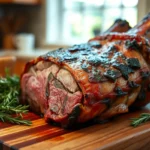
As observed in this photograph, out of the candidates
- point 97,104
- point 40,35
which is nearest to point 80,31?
point 40,35

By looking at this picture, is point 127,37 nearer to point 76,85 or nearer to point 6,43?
point 76,85

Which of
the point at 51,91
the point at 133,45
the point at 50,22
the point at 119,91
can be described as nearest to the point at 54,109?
the point at 51,91

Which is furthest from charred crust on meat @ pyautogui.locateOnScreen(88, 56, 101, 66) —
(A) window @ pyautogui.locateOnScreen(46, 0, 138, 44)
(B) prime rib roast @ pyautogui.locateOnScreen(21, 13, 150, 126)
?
(A) window @ pyautogui.locateOnScreen(46, 0, 138, 44)

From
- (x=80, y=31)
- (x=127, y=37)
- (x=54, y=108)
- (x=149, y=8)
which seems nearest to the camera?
(x=54, y=108)

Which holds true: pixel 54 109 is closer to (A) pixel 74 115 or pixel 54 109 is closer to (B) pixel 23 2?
(A) pixel 74 115

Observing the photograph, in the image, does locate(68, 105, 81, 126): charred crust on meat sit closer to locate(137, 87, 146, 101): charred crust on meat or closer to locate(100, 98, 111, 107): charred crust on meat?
locate(100, 98, 111, 107): charred crust on meat

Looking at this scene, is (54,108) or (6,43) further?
(6,43)
